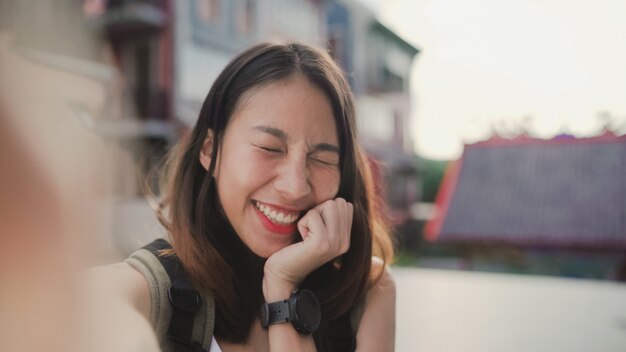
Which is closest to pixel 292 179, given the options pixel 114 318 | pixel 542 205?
pixel 114 318

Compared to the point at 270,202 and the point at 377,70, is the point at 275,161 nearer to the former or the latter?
the point at 270,202

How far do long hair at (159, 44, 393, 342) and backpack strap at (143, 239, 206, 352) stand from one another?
18 millimetres

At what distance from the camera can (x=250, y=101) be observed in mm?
594

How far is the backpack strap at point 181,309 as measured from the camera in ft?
1.71

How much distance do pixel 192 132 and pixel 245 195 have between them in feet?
0.42

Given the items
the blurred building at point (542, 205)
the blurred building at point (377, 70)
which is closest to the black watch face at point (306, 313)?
the blurred building at point (542, 205)

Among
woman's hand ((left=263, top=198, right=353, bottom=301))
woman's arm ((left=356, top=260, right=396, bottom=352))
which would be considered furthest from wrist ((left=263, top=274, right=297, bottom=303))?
woman's arm ((left=356, top=260, right=396, bottom=352))

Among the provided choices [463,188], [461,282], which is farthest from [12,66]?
[463,188]

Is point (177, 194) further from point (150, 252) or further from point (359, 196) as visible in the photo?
point (359, 196)

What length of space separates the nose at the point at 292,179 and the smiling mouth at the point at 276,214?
19 mm

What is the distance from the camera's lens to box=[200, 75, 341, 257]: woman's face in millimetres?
579

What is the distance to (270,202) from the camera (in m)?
0.58

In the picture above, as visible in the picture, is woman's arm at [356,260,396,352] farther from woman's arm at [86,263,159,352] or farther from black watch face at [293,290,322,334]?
woman's arm at [86,263,159,352]

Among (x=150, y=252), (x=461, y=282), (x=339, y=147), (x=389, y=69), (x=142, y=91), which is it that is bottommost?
(x=461, y=282)
